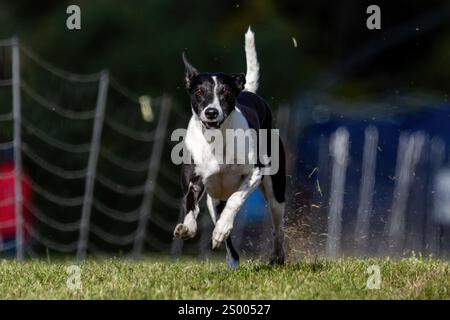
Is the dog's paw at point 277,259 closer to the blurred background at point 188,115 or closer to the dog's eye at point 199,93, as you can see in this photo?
the blurred background at point 188,115

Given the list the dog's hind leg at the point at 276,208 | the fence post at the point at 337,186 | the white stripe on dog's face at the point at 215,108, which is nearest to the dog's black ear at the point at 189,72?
the white stripe on dog's face at the point at 215,108

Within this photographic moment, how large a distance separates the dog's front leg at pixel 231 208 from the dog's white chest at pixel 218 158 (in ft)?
0.24

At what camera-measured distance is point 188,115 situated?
14.8 meters

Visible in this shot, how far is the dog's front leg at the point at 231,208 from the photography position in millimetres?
6445

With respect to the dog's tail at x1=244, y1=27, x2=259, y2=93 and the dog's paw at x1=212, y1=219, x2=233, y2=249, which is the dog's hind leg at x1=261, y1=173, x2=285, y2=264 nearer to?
the dog's tail at x1=244, y1=27, x2=259, y2=93

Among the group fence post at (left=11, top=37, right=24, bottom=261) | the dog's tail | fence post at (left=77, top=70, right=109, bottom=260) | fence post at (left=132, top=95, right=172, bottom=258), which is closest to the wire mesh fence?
fence post at (left=132, top=95, right=172, bottom=258)

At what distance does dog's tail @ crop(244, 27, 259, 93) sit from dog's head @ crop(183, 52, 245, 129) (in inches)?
31.7

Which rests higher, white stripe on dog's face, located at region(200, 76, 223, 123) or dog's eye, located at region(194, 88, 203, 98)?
dog's eye, located at region(194, 88, 203, 98)

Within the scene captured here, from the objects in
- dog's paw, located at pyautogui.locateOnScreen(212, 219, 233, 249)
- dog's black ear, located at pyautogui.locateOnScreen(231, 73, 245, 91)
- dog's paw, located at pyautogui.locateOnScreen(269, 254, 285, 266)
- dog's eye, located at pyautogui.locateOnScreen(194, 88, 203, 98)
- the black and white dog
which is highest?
dog's black ear, located at pyautogui.locateOnScreen(231, 73, 245, 91)

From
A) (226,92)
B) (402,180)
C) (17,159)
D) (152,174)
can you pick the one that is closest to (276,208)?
(226,92)

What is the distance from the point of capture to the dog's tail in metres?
7.75

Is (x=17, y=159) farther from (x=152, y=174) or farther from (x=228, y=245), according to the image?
(x=228, y=245)

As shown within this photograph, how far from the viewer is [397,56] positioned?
810 inches

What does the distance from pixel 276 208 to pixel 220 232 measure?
1.23 metres
